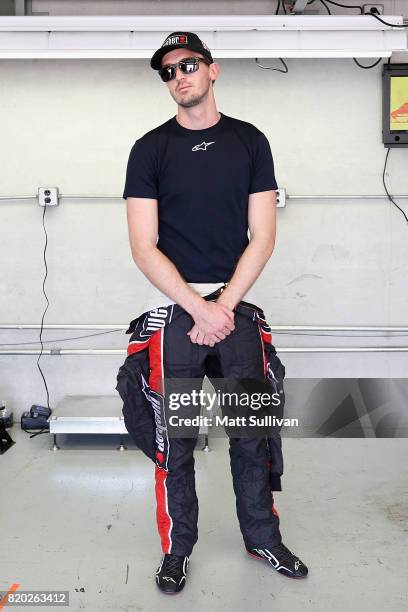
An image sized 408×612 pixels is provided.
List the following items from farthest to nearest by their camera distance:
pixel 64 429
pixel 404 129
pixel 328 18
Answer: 1. pixel 404 129
2. pixel 64 429
3. pixel 328 18

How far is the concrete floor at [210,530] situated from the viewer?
200 cm

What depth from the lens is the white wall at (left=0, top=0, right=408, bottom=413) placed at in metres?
3.65

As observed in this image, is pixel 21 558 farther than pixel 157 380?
Yes

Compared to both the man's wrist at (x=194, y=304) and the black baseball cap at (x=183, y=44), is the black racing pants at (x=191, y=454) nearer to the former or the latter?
the man's wrist at (x=194, y=304)

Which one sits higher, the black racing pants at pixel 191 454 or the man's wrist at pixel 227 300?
the man's wrist at pixel 227 300

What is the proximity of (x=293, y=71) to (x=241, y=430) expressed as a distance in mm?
2350

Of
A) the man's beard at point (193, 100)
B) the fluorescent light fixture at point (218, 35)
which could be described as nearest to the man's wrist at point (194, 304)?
the man's beard at point (193, 100)

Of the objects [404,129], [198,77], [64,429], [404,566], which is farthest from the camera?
[404,129]

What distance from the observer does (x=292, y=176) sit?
370 cm

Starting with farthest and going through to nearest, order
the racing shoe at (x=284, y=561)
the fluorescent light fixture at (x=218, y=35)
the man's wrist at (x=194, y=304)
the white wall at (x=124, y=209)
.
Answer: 1. the white wall at (x=124, y=209)
2. the fluorescent light fixture at (x=218, y=35)
3. the racing shoe at (x=284, y=561)
4. the man's wrist at (x=194, y=304)

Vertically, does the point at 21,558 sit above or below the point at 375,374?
below

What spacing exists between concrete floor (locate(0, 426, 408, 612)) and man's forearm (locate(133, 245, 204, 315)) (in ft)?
2.93

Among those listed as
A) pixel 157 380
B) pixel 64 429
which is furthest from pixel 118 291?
pixel 157 380

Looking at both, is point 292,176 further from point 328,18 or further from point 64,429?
point 64,429
